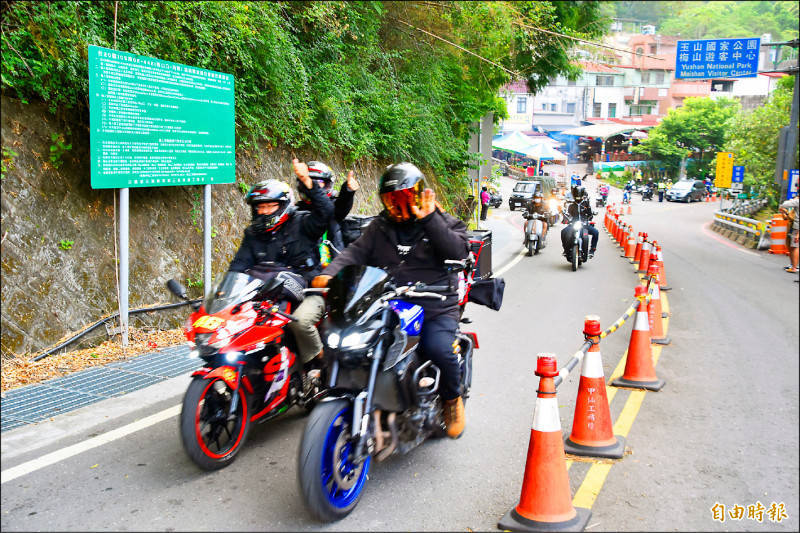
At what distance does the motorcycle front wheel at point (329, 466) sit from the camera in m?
3.39

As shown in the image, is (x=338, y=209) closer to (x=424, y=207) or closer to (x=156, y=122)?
(x=424, y=207)

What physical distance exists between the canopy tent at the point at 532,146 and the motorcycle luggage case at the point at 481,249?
5.82 m

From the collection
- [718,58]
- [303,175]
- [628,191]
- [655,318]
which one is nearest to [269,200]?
[303,175]

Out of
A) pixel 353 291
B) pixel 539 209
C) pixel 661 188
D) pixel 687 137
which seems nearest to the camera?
pixel 353 291

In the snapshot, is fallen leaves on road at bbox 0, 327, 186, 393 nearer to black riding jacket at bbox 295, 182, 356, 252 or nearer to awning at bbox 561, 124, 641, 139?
black riding jacket at bbox 295, 182, 356, 252

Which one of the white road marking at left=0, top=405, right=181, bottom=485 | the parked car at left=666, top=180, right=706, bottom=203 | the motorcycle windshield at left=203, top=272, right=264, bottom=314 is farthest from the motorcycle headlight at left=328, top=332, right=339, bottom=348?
the parked car at left=666, top=180, right=706, bottom=203

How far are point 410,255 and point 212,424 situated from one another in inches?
66.8

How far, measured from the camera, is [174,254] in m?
8.24

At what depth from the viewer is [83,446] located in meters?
4.68

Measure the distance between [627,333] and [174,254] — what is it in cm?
593

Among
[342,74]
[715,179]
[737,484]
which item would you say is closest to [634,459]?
[737,484]

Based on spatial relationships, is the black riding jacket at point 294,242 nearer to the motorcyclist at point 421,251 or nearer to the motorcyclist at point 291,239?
the motorcyclist at point 291,239

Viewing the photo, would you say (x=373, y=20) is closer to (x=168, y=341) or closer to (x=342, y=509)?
(x=168, y=341)

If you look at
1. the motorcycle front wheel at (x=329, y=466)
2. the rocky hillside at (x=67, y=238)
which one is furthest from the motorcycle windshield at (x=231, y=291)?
the rocky hillside at (x=67, y=238)
